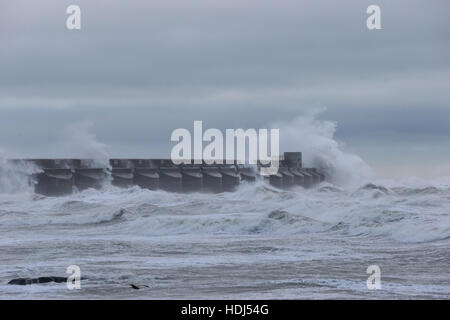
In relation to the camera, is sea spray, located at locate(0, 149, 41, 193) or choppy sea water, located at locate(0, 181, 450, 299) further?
A: sea spray, located at locate(0, 149, 41, 193)

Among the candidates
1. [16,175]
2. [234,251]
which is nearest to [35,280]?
[234,251]

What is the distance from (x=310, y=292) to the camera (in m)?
11.5

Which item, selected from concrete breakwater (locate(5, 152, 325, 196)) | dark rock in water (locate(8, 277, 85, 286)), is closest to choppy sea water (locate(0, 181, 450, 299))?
dark rock in water (locate(8, 277, 85, 286))

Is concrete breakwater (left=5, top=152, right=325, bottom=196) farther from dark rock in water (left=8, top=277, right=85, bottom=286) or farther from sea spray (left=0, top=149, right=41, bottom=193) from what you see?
dark rock in water (left=8, top=277, right=85, bottom=286)

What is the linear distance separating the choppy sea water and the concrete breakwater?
38.1 ft

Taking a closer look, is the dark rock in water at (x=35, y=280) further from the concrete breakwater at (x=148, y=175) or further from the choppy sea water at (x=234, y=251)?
the concrete breakwater at (x=148, y=175)

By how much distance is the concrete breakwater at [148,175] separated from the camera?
4403 cm

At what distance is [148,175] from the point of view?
47.0 m

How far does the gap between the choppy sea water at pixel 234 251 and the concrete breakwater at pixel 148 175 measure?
1162cm

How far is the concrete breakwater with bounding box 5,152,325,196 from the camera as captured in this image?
44.0 m

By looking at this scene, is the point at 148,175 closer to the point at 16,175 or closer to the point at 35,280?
the point at 16,175
